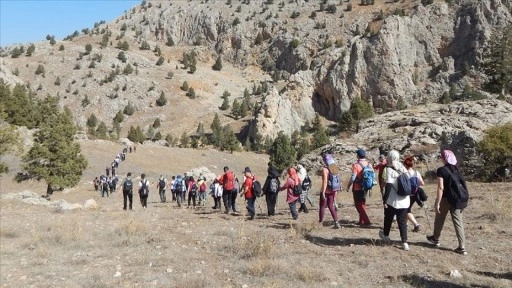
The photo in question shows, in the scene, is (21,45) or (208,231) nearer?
(208,231)

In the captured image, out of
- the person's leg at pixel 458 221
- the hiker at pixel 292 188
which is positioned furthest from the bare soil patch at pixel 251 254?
the hiker at pixel 292 188

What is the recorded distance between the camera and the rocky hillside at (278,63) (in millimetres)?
78188

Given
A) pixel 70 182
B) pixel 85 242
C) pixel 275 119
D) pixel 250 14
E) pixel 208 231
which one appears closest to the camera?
pixel 85 242

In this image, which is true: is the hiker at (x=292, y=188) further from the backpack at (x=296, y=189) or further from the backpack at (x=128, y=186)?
the backpack at (x=128, y=186)

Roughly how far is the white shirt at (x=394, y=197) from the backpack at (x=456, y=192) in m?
0.77

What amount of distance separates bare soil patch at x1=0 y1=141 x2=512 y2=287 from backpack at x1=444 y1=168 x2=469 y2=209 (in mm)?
983

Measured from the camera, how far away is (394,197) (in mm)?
Answer: 8031

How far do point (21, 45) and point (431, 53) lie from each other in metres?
104

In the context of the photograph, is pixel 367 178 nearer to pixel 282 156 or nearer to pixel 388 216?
pixel 388 216

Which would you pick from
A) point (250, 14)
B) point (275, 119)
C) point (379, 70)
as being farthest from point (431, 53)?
point (250, 14)

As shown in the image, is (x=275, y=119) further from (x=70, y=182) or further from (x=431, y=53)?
(x=70, y=182)

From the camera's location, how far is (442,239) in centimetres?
912

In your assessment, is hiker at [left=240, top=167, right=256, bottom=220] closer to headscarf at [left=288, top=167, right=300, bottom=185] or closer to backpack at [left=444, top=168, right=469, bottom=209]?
headscarf at [left=288, top=167, right=300, bottom=185]

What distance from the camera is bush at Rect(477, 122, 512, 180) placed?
20406mm
